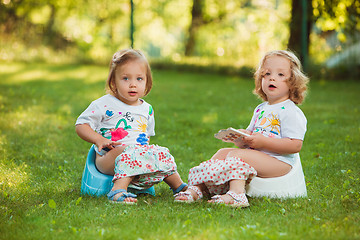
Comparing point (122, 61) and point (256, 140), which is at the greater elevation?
point (122, 61)

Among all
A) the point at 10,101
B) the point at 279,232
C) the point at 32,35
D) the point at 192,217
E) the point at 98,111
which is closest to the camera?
the point at 279,232

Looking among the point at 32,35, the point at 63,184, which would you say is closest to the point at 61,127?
the point at 63,184

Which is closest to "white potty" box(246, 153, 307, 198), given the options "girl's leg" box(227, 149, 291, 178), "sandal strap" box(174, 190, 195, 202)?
"girl's leg" box(227, 149, 291, 178)

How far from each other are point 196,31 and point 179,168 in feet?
49.7

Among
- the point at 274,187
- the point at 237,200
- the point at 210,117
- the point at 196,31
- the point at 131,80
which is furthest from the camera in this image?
the point at 196,31

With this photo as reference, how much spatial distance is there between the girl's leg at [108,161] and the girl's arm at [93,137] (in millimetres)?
73

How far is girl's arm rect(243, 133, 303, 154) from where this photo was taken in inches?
135

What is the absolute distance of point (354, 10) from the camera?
36.5 ft

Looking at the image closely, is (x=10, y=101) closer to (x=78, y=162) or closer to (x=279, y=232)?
(x=78, y=162)

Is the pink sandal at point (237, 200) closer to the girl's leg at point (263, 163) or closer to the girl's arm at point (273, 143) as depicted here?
the girl's leg at point (263, 163)

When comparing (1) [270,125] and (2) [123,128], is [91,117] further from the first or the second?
(1) [270,125]

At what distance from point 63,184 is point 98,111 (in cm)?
75

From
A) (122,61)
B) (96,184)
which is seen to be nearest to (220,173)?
(96,184)

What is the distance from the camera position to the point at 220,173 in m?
3.41
